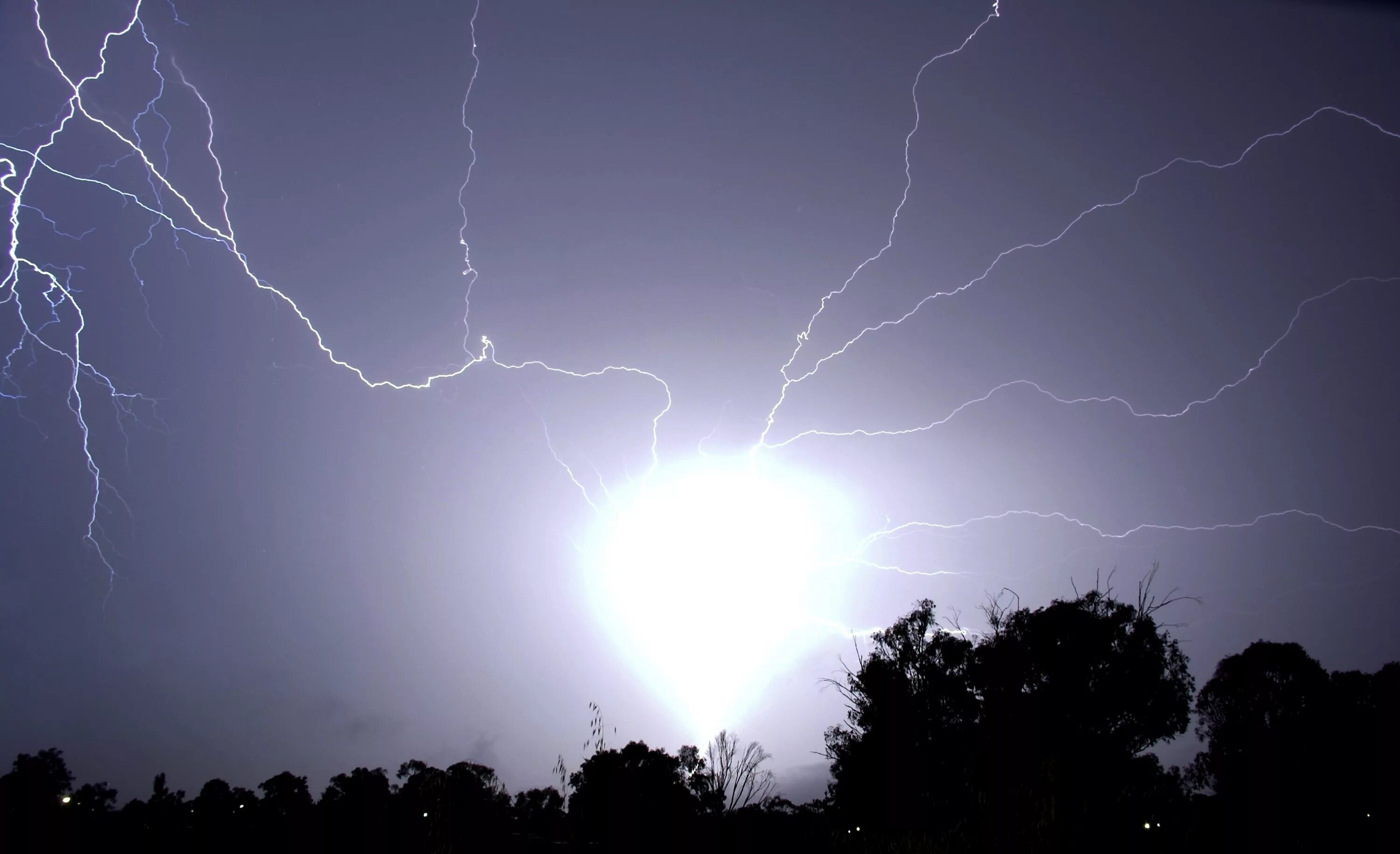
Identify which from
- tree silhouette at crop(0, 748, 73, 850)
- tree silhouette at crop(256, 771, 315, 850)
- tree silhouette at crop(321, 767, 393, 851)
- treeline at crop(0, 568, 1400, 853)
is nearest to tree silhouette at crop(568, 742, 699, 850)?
treeline at crop(0, 568, 1400, 853)

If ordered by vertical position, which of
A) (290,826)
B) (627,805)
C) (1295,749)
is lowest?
(290,826)

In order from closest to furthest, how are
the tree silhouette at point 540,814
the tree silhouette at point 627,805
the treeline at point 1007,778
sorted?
the treeline at point 1007,778 < the tree silhouette at point 627,805 < the tree silhouette at point 540,814

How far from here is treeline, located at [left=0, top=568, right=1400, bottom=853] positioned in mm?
18156

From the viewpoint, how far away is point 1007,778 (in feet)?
47.2

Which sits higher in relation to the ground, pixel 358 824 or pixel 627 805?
Result: pixel 627 805

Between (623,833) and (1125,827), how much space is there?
50.4ft

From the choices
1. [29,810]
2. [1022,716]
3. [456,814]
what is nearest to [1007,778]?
[1022,716]

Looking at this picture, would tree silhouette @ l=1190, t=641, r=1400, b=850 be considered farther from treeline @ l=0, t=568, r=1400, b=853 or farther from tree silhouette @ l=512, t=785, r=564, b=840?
tree silhouette @ l=512, t=785, r=564, b=840

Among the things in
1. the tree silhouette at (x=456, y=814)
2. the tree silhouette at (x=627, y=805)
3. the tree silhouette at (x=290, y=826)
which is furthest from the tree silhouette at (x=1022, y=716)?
the tree silhouette at (x=290, y=826)

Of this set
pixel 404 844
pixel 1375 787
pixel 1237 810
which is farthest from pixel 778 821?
pixel 1375 787

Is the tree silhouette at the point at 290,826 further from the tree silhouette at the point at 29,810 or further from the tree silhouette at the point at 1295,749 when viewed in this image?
the tree silhouette at the point at 1295,749

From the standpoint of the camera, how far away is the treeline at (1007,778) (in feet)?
59.6

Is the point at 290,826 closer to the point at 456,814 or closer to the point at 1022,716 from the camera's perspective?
the point at 456,814

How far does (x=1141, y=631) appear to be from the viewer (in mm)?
20453
